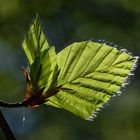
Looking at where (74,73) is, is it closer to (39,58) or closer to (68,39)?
(39,58)

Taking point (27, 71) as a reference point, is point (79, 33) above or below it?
below

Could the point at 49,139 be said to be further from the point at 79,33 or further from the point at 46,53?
the point at 46,53

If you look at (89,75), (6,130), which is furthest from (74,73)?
(6,130)

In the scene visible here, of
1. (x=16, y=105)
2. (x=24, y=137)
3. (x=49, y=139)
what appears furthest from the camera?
(x=24, y=137)

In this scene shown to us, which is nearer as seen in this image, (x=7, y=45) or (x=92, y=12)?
(x=7, y=45)

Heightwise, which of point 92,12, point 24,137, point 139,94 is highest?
point 92,12

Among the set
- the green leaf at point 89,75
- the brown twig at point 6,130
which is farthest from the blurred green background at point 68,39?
the brown twig at point 6,130

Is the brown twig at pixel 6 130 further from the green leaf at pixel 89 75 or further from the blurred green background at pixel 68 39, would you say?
the blurred green background at pixel 68 39

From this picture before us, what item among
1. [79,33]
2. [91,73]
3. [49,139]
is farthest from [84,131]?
[91,73]
